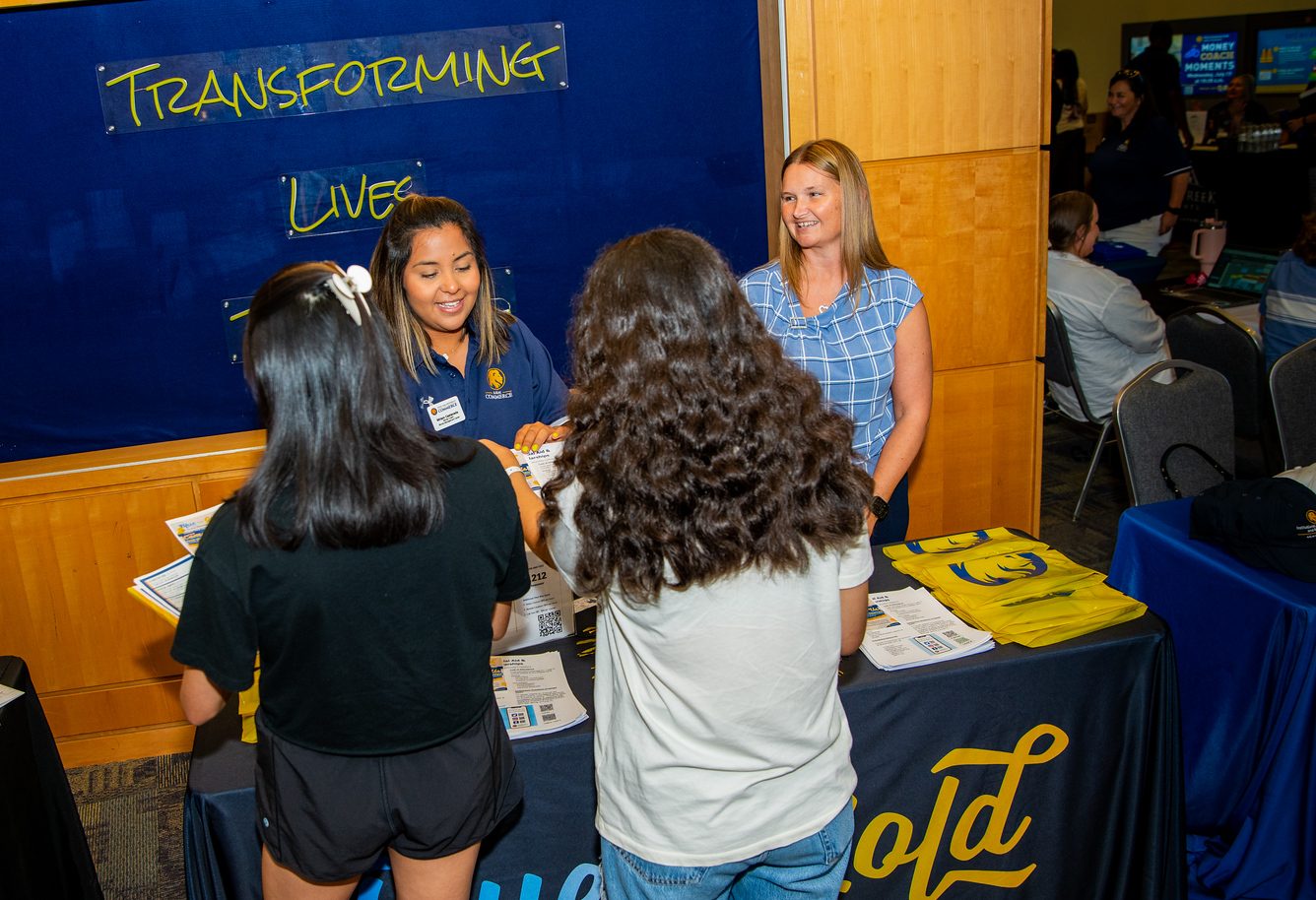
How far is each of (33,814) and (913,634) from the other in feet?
5.27

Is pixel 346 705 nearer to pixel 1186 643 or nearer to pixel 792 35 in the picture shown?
pixel 1186 643

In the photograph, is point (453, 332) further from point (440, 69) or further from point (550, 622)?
point (440, 69)

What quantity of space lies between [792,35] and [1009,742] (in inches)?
79.0

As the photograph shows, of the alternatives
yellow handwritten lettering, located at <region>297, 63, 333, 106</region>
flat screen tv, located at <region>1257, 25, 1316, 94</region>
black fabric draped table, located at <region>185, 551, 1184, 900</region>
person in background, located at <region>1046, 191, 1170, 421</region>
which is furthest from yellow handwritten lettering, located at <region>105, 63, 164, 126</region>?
flat screen tv, located at <region>1257, 25, 1316, 94</region>

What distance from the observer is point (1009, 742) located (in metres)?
1.87

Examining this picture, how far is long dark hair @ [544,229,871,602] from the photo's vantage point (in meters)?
1.16

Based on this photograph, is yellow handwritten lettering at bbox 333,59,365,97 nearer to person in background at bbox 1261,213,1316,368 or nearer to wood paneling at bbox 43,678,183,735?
wood paneling at bbox 43,678,183,735

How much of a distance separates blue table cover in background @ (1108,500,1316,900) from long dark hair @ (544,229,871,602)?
1379 millimetres

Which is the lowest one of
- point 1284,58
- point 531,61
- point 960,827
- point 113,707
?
point 113,707

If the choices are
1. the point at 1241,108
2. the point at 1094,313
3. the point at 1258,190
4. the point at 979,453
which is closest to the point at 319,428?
the point at 979,453

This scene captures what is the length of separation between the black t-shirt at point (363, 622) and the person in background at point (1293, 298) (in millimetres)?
3452

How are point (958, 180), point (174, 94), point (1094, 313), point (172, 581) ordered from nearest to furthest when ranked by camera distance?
point (172, 581) < point (174, 94) < point (958, 180) < point (1094, 313)

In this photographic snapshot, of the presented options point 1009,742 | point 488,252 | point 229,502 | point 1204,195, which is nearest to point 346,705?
point 229,502

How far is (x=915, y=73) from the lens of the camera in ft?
9.94
